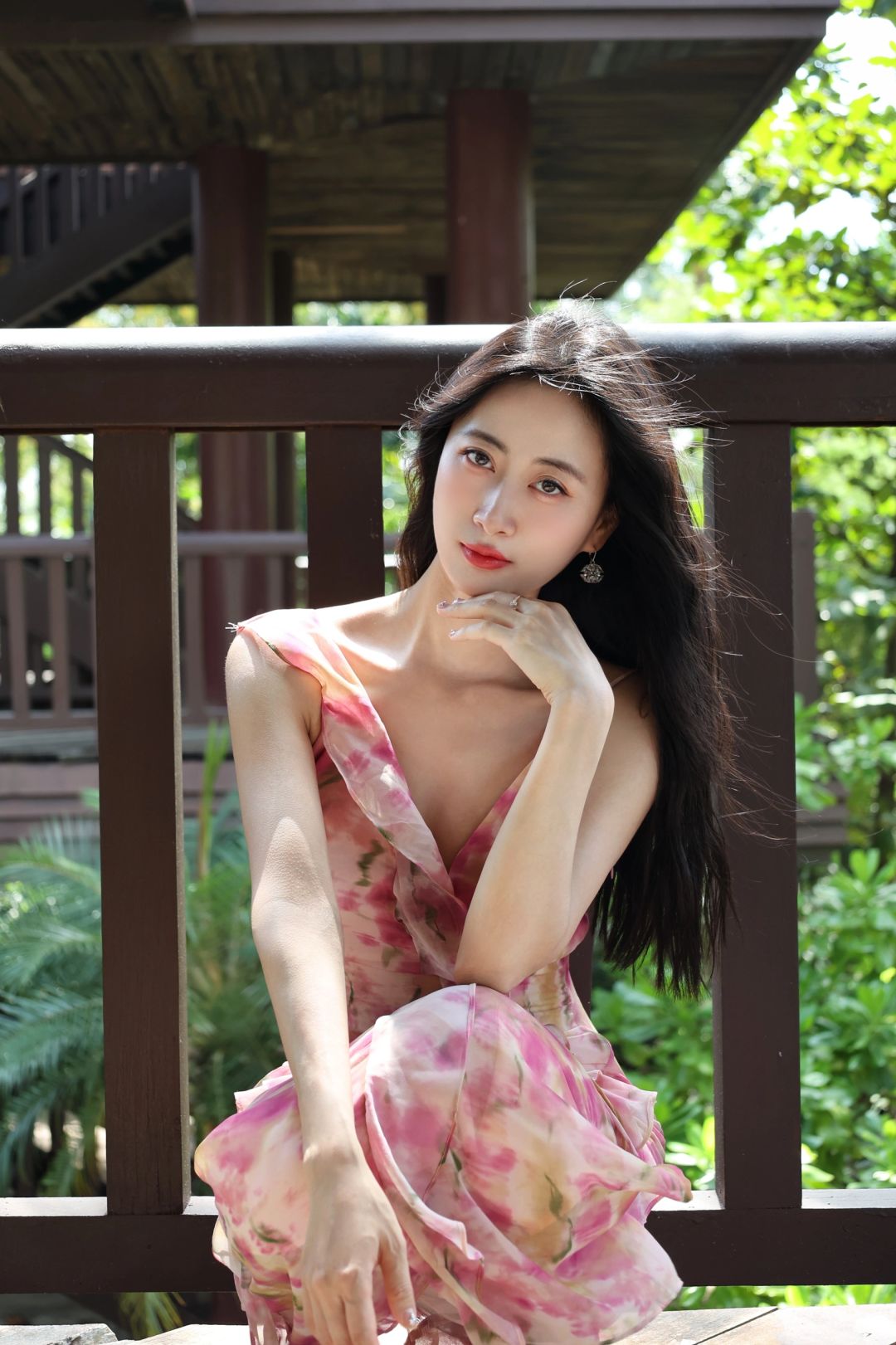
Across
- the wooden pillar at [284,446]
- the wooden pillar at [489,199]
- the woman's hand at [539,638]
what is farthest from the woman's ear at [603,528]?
the wooden pillar at [284,446]

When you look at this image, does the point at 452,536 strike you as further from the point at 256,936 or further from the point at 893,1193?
the point at 893,1193

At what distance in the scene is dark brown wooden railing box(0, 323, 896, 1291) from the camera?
159 centimetres

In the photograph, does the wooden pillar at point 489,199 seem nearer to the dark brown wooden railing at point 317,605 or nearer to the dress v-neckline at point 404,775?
the dark brown wooden railing at point 317,605

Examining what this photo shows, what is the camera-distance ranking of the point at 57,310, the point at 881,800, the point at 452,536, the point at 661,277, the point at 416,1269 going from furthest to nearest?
1. the point at 661,277
2. the point at 57,310
3. the point at 881,800
4. the point at 452,536
5. the point at 416,1269

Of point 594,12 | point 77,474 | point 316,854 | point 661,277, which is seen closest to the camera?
point 316,854

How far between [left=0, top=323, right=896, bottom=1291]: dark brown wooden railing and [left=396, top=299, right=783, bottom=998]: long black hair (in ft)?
0.17

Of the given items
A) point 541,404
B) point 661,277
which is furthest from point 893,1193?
point 661,277

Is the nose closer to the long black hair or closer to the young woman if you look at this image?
the young woman

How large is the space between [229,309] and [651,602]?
6231mm

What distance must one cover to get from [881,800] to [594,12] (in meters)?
3.55

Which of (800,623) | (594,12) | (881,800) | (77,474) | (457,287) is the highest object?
(594,12)

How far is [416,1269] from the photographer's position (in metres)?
1.26

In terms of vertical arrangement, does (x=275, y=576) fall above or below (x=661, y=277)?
below

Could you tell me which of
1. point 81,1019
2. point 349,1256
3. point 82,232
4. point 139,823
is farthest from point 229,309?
point 349,1256
